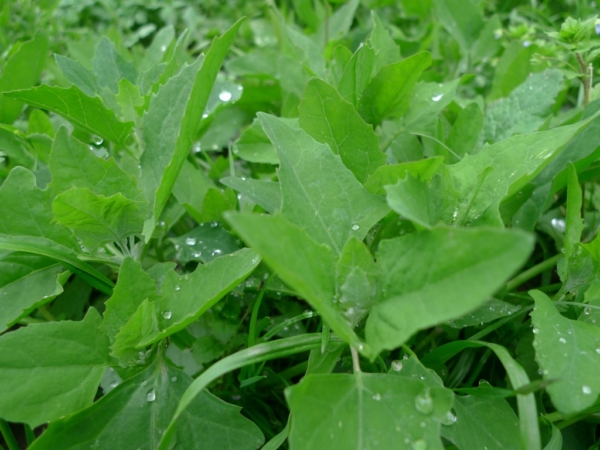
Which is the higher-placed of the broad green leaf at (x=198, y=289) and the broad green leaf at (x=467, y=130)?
the broad green leaf at (x=198, y=289)

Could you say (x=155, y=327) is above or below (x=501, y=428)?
above

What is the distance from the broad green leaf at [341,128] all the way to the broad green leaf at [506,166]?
0.59ft

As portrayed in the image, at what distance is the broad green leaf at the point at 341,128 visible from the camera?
1.09 metres

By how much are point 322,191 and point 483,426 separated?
1.72ft

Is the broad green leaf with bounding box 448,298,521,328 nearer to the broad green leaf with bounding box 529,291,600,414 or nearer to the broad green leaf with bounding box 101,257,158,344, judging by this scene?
the broad green leaf with bounding box 529,291,600,414

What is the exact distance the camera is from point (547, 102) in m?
1.39

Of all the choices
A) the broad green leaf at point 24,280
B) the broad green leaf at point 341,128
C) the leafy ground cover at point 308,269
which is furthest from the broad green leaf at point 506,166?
the broad green leaf at point 24,280

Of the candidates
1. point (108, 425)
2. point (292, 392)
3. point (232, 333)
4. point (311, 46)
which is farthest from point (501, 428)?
point (311, 46)

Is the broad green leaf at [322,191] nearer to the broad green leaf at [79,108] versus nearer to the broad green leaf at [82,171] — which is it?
the broad green leaf at [82,171]

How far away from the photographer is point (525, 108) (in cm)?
140

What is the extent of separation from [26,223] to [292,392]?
0.79 m

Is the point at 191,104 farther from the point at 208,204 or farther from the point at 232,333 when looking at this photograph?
the point at 232,333

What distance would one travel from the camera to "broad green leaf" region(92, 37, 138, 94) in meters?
1.51

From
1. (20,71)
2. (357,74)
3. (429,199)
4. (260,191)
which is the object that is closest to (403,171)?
(429,199)
